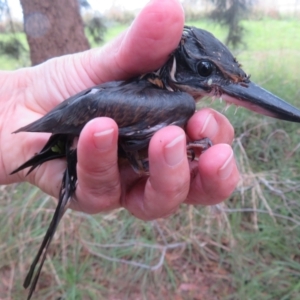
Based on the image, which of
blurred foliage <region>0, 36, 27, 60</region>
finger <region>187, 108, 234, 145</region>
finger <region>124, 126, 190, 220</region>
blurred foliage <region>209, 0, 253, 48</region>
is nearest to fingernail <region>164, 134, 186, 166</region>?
finger <region>124, 126, 190, 220</region>

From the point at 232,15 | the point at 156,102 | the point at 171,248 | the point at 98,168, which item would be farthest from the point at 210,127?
the point at 232,15

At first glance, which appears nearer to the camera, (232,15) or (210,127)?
(210,127)

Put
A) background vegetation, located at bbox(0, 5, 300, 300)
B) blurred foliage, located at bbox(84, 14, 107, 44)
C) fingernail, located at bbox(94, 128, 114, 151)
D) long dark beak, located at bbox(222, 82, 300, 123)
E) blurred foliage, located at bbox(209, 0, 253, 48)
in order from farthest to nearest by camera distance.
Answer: blurred foliage, located at bbox(84, 14, 107, 44)
blurred foliage, located at bbox(209, 0, 253, 48)
background vegetation, located at bbox(0, 5, 300, 300)
long dark beak, located at bbox(222, 82, 300, 123)
fingernail, located at bbox(94, 128, 114, 151)

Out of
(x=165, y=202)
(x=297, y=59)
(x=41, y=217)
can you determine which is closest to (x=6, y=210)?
(x=41, y=217)

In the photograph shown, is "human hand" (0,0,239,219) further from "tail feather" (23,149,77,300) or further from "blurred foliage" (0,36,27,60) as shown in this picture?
"blurred foliage" (0,36,27,60)

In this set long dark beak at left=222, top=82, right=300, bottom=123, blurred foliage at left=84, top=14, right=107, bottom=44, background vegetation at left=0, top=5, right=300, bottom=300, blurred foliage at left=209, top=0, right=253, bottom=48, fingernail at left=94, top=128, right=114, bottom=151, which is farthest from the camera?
blurred foliage at left=84, top=14, right=107, bottom=44

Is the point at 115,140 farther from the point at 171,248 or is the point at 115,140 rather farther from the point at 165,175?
the point at 171,248

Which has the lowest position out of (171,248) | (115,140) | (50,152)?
(171,248)
